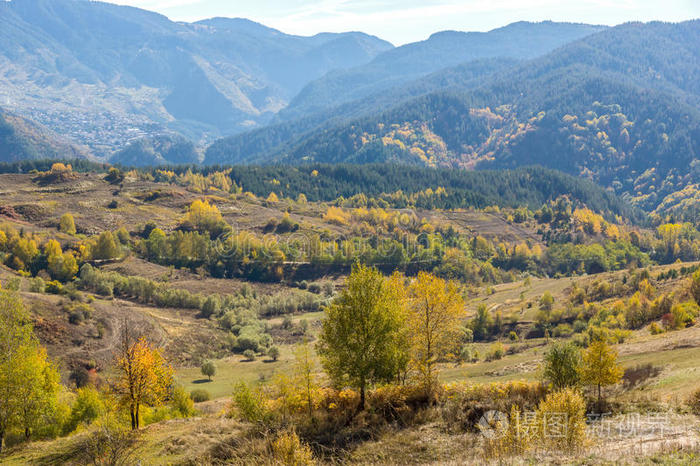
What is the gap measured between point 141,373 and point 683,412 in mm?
41165

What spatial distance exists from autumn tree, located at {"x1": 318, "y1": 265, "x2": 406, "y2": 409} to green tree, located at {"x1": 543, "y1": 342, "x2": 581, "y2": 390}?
11823 millimetres

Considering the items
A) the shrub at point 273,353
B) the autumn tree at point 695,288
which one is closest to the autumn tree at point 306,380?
the autumn tree at point 695,288

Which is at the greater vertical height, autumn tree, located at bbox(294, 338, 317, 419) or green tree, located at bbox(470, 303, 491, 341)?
autumn tree, located at bbox(294, 338, 317, 419)

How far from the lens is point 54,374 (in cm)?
4725

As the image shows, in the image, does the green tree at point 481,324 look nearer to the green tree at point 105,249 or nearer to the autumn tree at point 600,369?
the autumn tree at point 600,369

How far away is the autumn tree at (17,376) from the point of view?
126ft

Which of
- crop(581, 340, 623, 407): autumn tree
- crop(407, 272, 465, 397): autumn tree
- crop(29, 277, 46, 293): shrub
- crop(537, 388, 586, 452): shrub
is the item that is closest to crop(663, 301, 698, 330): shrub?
crop(581, 340, 623, 407): autumn tree

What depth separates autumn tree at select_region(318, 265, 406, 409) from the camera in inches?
1403

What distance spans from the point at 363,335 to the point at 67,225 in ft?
609

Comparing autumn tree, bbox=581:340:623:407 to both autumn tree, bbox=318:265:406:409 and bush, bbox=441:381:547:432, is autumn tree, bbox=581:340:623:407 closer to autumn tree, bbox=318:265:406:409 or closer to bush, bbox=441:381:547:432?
bush, bbox=441:381:547:432

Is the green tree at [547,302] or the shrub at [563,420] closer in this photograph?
the shrub at [563,420]

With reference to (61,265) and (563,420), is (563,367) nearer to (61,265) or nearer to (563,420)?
(563,420)

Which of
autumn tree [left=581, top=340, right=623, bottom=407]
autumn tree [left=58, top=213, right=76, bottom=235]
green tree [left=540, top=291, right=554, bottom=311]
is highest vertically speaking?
autumn tree [left=58, top=213, right=76, bottom=235]

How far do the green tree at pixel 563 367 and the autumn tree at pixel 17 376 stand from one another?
4079cm
